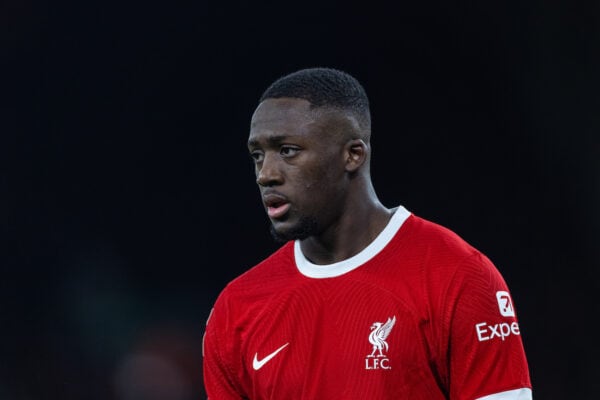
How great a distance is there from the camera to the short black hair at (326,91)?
2861 mm

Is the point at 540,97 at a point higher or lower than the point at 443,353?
higher

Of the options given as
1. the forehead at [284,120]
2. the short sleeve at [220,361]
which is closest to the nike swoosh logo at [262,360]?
the short sleeve at [220,361]

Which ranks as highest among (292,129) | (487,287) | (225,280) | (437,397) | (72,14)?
(72,14)

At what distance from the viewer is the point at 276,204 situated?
2.83m

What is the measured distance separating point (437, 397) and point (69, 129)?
14.5 feet

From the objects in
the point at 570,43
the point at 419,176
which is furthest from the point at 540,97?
the point at 419,176

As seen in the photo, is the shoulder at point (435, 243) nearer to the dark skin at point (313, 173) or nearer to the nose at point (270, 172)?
the dark skin at point (313, 173)

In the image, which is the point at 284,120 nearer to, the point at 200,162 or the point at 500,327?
the point at 500,327

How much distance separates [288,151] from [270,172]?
0.27ft

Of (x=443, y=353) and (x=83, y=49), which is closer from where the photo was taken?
(x=443, y=353)

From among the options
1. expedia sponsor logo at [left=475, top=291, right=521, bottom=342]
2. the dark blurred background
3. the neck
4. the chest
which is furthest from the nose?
the dark blurred background

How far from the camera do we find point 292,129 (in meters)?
2.79

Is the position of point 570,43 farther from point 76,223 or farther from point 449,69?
point 76,223

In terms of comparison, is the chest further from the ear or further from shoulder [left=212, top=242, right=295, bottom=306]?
Result: the ear
